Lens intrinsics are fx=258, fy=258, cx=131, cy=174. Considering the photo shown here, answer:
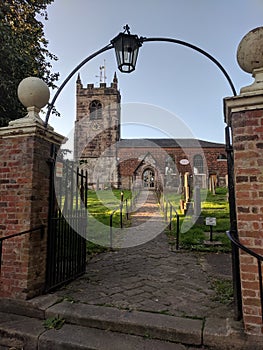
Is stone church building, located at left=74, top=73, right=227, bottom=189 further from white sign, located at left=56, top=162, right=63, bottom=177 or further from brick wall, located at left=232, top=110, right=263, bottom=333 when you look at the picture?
brick wall, located at left=232, top=110, right=263, bottom=333

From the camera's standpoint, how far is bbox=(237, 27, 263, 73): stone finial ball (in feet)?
7.90

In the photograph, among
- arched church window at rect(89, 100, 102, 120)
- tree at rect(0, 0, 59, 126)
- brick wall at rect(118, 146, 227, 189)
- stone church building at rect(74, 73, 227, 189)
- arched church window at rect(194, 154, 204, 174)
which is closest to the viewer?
tree at rect(0, 0, 59, 126)

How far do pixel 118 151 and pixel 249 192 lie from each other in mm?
30970

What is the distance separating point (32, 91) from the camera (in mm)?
3246

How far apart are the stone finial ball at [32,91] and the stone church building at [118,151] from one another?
1106 inches

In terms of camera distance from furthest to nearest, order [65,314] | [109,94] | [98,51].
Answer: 1. [109,94]
2. [98,51]
3. [65,314]

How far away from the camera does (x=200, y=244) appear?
6.47 metres

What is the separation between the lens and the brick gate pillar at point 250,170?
88.6 inches

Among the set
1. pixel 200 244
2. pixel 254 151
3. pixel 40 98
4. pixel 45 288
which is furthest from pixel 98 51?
pixel 200 244

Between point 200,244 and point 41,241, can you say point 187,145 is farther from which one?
point 41,241

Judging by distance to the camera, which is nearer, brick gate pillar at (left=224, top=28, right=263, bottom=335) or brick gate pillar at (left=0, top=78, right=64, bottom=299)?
brick gate pillar at (left=224, top=28, right=263, bottom=335)

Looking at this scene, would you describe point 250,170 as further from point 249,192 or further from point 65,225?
point 65,225

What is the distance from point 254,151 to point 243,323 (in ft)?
5.09

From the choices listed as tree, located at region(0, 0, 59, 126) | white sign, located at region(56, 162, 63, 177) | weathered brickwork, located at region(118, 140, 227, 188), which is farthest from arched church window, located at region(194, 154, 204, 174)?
Result: white sign, located at region(56, 162, 63, 177)
